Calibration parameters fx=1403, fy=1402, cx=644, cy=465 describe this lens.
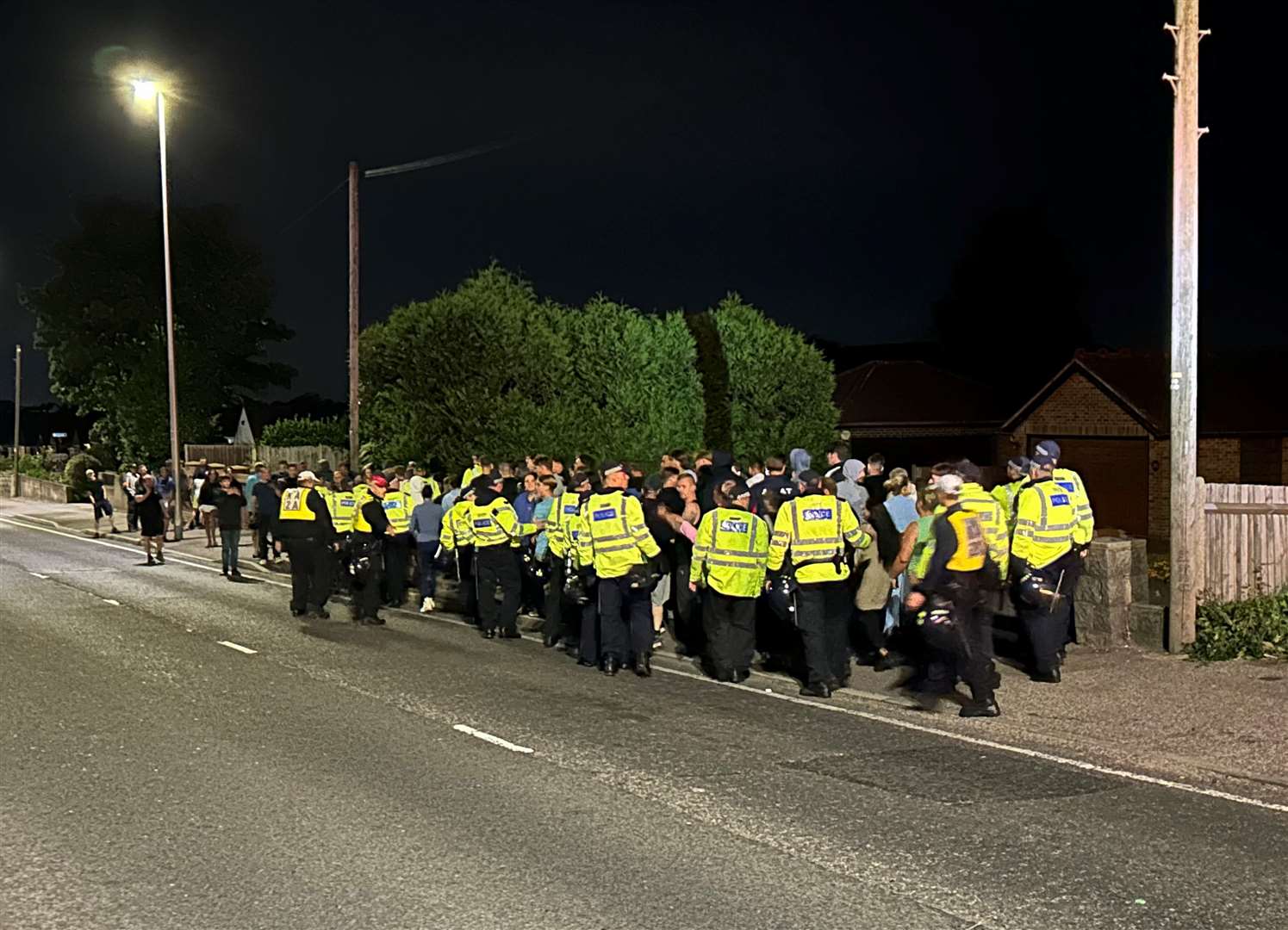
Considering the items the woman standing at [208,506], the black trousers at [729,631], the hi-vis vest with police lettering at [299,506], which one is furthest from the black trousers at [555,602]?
the woman standing at [208,506]

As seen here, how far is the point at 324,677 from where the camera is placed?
1161 cm

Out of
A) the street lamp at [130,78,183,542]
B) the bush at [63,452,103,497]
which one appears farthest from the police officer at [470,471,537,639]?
the bush at [63,452,103,497]

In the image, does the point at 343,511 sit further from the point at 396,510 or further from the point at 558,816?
the point at 558,816

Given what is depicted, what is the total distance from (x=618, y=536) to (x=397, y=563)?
18.2 ft

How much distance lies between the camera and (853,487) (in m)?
13.3

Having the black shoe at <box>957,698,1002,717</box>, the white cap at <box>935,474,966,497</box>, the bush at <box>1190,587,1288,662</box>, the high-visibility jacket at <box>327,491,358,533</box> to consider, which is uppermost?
the white cap at <box>935,474,966,497</box>

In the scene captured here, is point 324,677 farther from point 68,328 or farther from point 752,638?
point 68,328

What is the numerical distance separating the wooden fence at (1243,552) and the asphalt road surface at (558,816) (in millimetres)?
4306

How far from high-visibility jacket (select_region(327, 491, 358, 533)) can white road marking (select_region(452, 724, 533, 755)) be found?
6620 mm

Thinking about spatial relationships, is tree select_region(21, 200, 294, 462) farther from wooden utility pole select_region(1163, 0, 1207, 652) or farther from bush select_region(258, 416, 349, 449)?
wooden utility pole select_region(1163, 0, 1207, 652)

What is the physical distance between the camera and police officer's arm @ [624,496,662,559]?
38.3 ft

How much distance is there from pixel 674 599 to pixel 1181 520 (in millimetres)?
4710

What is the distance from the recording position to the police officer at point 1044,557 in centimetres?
1093

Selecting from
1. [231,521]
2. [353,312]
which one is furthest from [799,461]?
[353,312]
